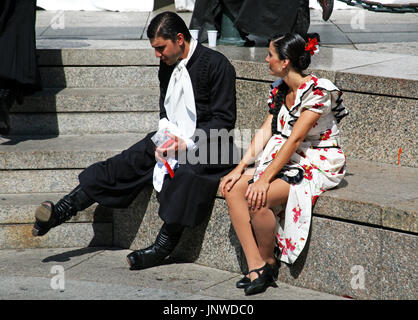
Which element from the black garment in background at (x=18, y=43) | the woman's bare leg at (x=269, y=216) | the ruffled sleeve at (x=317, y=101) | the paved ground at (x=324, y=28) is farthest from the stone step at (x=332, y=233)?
the paved ground at (x=324, y=28)

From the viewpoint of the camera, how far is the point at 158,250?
4656 mm

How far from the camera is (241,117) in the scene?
556cm

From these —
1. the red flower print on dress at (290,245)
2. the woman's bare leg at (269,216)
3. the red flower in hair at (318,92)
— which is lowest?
the red flower print on dress at (290,245)

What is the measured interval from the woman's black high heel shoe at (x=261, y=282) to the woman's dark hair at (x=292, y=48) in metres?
1.19

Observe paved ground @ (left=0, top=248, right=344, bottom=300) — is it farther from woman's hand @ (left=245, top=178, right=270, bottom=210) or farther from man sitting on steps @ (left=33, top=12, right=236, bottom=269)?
woman's hand @ (left=245, top=178, right=270, bottom=210)

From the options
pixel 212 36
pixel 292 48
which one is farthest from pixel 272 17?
pixel 292 48

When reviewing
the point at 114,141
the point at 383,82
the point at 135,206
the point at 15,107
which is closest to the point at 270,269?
the point at 135,206

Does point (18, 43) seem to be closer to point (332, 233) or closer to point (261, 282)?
point (261, 282)

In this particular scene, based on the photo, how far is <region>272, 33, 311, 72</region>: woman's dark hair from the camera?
4176mm

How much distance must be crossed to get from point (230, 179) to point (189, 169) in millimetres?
273

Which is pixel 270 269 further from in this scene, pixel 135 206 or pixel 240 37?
pixel 240 37

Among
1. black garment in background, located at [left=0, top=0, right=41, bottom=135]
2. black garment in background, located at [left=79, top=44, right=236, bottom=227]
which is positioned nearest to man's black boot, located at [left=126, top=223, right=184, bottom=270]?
black garment in background, located at [left=79, top=44, right=236, bottom=227]

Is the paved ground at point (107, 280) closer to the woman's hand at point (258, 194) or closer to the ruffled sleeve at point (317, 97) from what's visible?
the woman's hand at point (258, 194)

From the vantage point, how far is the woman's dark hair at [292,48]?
13.7ft
